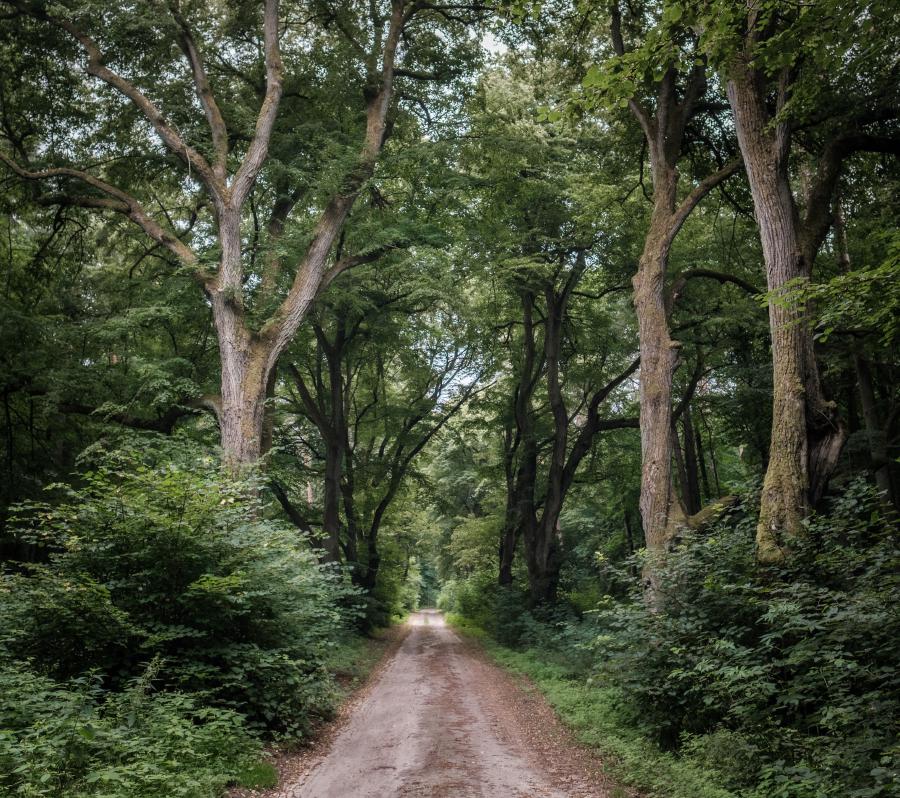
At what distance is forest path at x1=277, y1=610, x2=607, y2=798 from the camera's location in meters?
6.11

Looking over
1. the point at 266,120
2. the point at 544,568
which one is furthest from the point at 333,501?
the point at 266,120

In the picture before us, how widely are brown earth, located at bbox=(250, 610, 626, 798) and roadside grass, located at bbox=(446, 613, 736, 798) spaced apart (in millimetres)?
213

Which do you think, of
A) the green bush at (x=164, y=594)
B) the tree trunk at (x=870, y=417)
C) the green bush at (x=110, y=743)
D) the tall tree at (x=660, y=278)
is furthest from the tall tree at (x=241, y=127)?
the tree trunk at (x=870, y=417)

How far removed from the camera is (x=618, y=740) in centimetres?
721

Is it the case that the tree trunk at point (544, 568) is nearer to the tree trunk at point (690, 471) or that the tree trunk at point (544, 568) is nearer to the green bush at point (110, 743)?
the tree trunk at point (690, 471)

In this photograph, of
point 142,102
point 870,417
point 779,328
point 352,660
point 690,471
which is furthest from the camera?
point 690,471

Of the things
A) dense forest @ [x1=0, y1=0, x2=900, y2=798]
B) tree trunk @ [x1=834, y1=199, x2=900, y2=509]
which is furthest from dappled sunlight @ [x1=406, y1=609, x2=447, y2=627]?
tree trunk @ [x1=834, y1=199, x2=900, y2=509]

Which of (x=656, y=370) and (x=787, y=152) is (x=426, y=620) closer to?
(x=656, y=370)

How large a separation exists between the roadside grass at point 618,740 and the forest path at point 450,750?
0.87ft

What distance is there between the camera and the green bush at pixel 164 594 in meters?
6.31

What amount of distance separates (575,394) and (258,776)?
20.4 metres

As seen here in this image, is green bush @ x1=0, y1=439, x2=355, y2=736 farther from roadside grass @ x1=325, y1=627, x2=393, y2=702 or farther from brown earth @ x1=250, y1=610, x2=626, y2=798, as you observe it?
roadside grass @ x1=325, y1=627, x2=393, y2=702

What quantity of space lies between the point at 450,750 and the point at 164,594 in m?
3.84

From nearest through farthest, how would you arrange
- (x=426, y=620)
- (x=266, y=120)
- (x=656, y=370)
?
(x=656, y=370)
(x=266, y=120)
(x=426, y=620)
